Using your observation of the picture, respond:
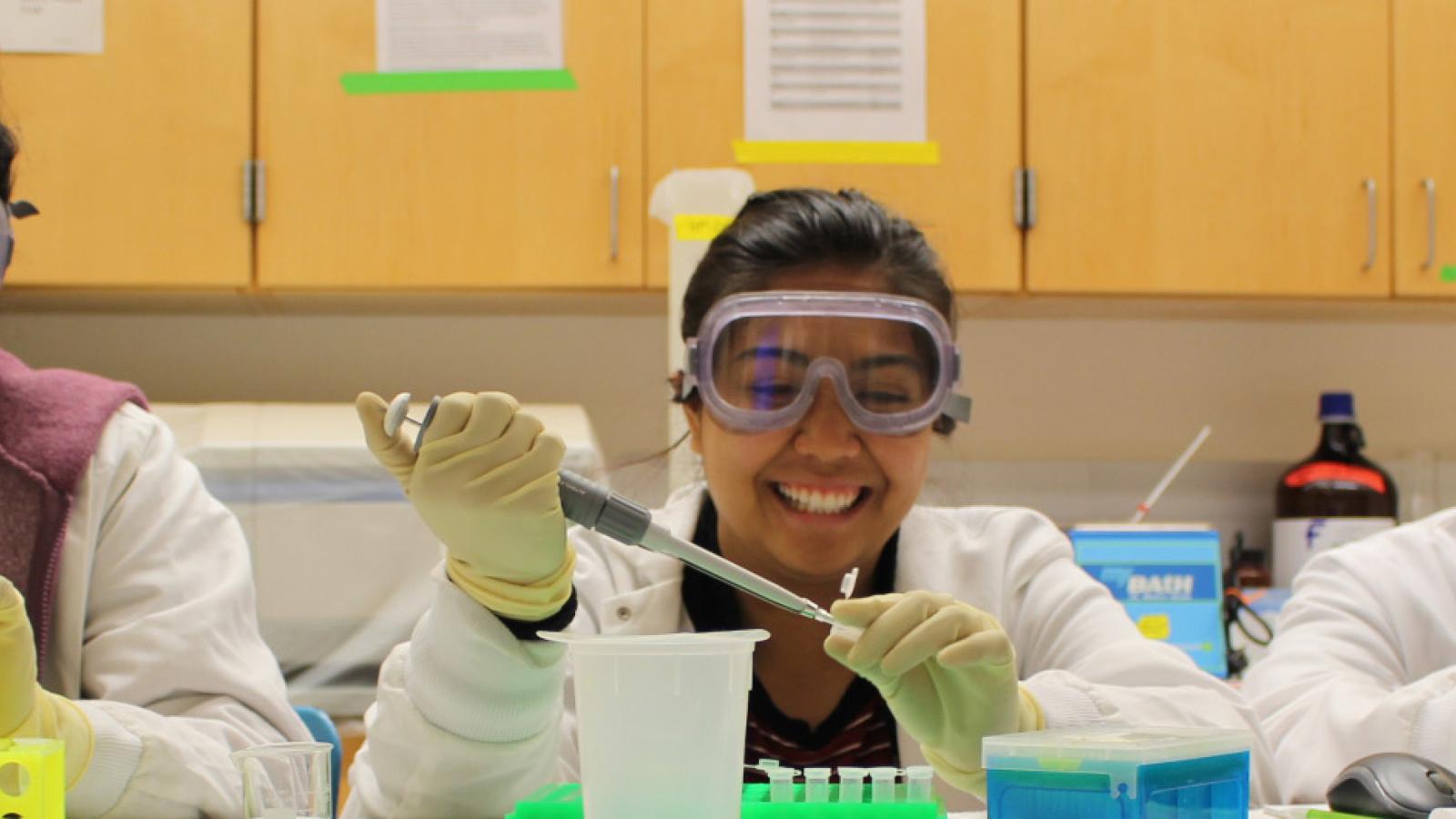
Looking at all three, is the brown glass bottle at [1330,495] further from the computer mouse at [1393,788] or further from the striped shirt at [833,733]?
the computer mouse at [1393,788]

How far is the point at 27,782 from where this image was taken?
0.69 meters

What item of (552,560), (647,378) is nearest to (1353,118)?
(647,378)

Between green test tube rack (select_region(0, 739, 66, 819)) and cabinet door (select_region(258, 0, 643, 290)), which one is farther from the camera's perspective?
cabinet door (select_region(258, 0, 643, 290))

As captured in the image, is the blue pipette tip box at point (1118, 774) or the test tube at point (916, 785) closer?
the blue pipette tip box at point (1118, 774)

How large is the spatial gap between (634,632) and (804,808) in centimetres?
57

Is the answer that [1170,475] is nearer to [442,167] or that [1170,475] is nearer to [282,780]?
[442,167]

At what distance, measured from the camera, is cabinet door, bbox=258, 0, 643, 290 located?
2246 millimetres

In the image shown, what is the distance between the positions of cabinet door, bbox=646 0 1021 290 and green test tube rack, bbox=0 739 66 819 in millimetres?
1717

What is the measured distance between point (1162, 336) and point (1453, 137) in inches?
23.3

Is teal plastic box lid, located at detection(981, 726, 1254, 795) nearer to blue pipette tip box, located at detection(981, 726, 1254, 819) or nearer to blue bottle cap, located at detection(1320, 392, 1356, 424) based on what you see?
blue pipette tip box, located at detection(981, 726, 1254, 819)

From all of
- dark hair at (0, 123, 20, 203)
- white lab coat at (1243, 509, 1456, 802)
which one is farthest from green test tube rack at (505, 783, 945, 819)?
dark hair at (0, 123, 20, 203)

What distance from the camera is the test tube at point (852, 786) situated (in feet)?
2.72

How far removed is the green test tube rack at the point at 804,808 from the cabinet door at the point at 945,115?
1556 millimetres

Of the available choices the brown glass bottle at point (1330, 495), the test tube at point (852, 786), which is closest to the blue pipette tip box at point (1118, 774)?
the test tube at point (852, 786)
